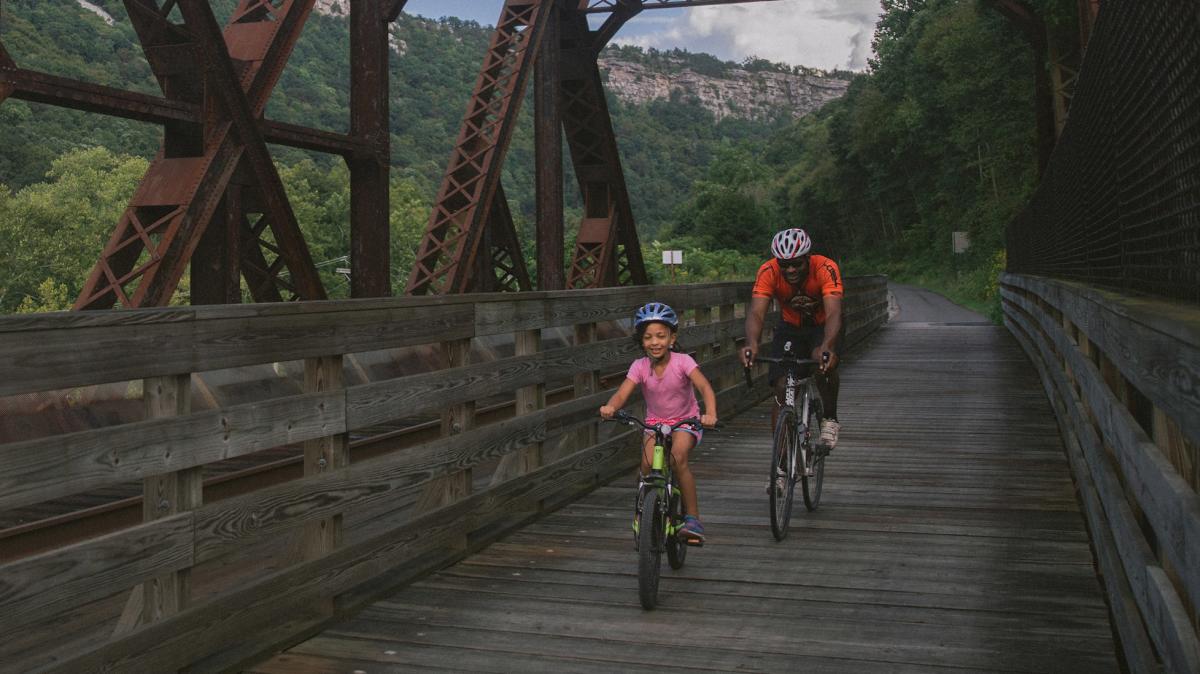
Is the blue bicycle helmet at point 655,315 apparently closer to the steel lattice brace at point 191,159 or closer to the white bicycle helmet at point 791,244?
the white bicycle helmet at point 791,244

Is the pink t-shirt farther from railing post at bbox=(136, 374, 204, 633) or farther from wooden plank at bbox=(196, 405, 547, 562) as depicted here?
railing post at bbox=(136, 374, 204, 633)

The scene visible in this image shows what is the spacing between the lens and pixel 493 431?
259 inches

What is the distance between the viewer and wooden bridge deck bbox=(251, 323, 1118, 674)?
4605 millimetres

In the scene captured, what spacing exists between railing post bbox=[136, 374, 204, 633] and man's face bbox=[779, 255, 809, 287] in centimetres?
392

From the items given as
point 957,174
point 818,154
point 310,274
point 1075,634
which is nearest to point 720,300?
point 310,274

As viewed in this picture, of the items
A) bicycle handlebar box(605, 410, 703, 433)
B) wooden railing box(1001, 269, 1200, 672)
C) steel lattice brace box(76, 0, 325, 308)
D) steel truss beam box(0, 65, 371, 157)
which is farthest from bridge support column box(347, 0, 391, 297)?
wooden railing box(1001, 269, 1200, 672)

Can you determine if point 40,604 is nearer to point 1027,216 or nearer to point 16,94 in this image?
point 16,94

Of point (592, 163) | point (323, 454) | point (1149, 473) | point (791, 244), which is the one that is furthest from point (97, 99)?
point (592, 163)

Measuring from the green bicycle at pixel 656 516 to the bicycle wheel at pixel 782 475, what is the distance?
851 mm

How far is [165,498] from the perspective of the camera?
12.9ft

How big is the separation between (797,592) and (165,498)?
9.43ft

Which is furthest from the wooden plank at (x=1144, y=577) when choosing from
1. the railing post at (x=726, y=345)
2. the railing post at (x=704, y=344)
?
the railing post at (x=726, y=345)

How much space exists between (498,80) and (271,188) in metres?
4.89

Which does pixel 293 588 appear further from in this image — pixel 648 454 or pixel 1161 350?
pixel 1161 350
